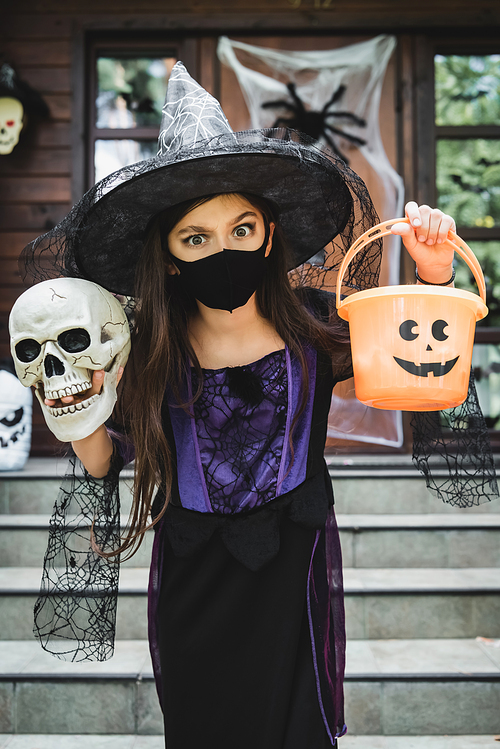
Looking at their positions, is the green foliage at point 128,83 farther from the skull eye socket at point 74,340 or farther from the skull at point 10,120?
the skull eye socket at point 74,340

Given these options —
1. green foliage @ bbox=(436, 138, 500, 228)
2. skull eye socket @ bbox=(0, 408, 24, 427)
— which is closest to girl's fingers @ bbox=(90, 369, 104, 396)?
skull eye socket @ bbox=(0, 408, 24, 427)

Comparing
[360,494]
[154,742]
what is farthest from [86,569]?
[360,494]

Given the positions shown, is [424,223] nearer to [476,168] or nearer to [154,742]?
[154,742]

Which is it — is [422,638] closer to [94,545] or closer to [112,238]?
[94,545]

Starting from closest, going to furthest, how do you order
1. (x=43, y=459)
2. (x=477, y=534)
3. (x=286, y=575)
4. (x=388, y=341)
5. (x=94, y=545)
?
(x=388, y=341), (x=286, y=575), (x=94, y=545), (x=477, y=534), (x=43, y=459)

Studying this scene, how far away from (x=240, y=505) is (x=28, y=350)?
21.3 inches

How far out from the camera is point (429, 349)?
1.19 meters

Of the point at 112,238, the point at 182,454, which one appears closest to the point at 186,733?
the point at 182,454

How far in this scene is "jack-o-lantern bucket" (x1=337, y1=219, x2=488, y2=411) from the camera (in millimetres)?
1179

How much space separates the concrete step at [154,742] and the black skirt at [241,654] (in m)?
1.23

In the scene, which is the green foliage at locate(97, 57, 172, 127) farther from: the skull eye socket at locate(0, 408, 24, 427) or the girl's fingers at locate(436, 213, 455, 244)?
the girl's fingers at locate(436, 213, 455, 244)

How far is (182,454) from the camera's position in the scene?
140 centimetres

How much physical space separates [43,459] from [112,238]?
325 cm

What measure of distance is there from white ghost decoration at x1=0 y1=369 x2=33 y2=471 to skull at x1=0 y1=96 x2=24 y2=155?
1650 mm
